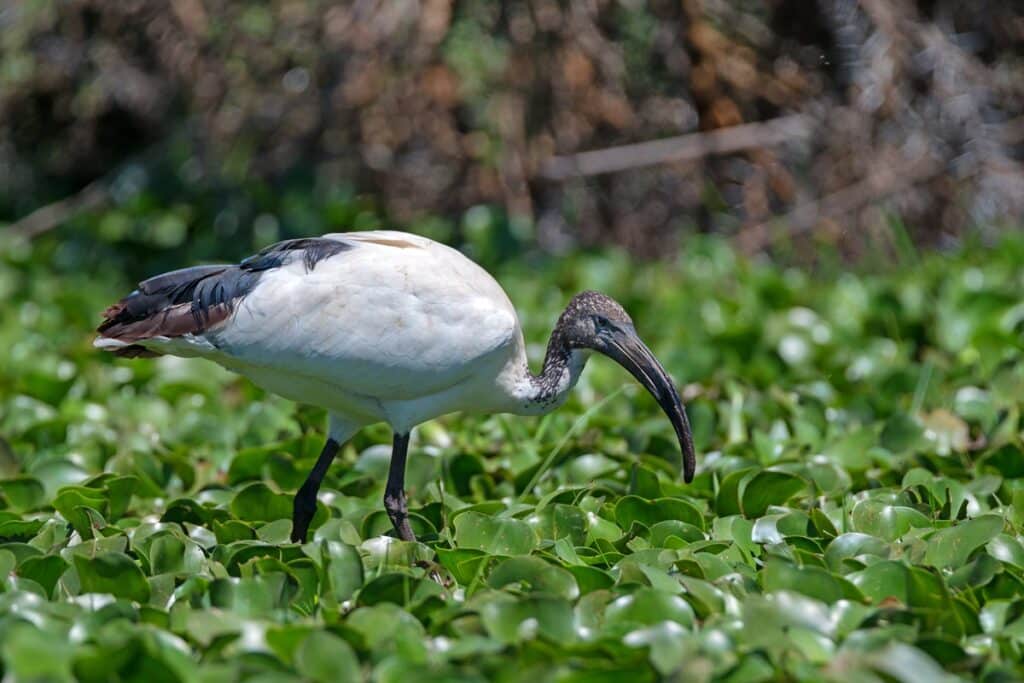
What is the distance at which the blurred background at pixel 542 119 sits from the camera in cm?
794

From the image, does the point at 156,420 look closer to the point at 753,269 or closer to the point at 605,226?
the point at 753,269

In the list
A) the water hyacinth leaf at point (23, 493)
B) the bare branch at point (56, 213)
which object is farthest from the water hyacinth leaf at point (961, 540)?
the bare branch at point (56, 213)

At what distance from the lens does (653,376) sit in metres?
4.27

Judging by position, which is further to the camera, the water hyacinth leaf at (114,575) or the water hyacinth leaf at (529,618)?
the water hyacinth leaf at (114,575)

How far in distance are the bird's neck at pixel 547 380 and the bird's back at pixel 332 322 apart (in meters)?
0.24

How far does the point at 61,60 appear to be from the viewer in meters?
8.72

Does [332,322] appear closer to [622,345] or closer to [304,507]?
[304,507]

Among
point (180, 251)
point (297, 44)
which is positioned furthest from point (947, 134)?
point (180, 251)

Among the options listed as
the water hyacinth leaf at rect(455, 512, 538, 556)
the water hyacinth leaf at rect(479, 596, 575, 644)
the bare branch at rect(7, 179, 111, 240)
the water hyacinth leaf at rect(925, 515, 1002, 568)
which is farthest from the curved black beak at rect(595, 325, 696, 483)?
the bare branch at rect(7, 179, 111, 240)

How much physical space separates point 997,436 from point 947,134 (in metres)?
4.00

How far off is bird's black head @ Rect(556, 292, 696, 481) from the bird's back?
1.12ft

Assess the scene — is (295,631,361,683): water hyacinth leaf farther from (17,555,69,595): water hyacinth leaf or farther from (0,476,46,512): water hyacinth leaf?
(0,476,46,512): water hyacinth leaf

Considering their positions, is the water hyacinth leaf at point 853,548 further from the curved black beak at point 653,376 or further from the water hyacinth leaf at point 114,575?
the water hyacinth leaf at point 114,575

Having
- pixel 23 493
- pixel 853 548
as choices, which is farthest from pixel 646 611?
pixel 23 493
